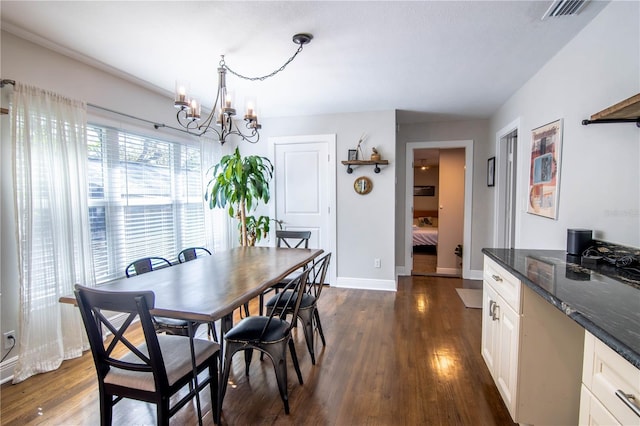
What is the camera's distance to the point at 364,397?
199 centimetres

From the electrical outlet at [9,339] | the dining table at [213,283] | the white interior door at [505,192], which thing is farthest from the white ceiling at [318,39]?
the electrical outlet at [9,339]

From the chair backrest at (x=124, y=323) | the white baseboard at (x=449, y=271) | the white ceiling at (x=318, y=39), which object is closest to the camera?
the chair backrest at (x=124, y=323)

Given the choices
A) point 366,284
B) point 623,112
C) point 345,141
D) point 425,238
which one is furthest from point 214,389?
point 425,238

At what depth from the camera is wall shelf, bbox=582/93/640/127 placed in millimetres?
1354

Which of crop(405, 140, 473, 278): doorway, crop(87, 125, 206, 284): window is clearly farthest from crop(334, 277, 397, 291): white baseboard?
crop(87, 125, 206, 284): window

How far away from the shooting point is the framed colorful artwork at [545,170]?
7.96 ft

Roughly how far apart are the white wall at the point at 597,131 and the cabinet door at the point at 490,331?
2.35ft

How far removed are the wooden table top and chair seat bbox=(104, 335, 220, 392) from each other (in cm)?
28

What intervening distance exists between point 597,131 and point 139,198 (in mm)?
3821

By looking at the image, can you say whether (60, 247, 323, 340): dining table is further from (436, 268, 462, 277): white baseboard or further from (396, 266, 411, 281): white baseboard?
(436, 268, 462, 277): white baseboard

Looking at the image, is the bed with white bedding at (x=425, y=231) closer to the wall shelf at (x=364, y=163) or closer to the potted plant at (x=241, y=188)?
the wall shelf at (x=364, y=163)

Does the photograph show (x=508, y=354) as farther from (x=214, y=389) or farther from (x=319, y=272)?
(x=214, y=389)

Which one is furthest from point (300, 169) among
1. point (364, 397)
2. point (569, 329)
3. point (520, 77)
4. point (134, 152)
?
point (569, 329)

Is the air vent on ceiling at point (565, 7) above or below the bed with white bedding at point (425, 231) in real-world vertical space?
above
